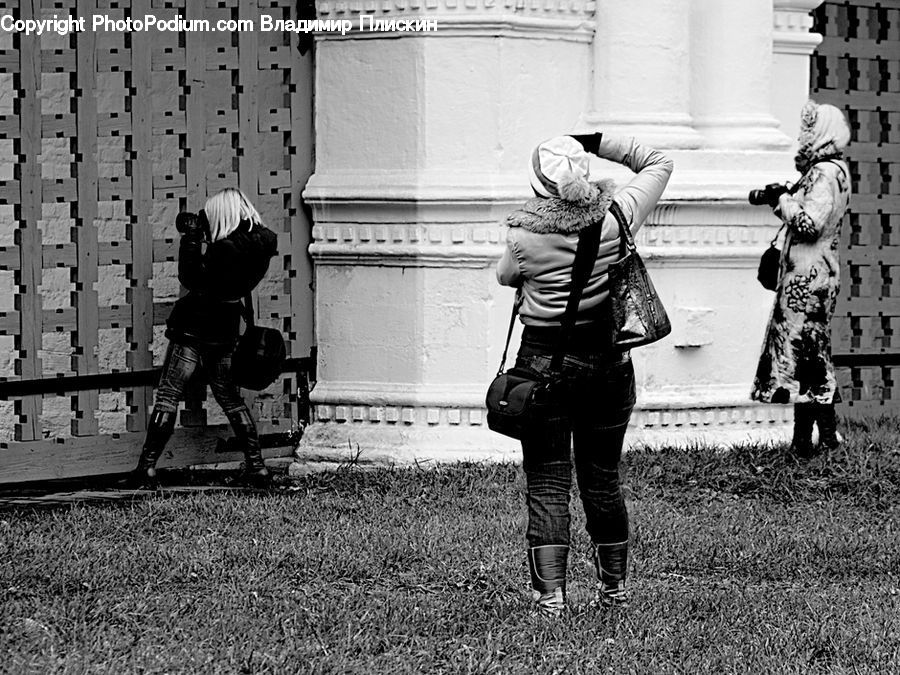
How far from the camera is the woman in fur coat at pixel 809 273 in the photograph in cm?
988

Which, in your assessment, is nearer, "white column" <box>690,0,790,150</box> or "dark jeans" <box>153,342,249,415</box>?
"dark jeans" <box>153,342,249,415</box>

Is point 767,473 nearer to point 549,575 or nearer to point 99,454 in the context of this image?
point 549,575

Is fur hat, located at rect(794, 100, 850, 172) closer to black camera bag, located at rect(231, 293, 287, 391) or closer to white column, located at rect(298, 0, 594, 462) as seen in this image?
white column, located at rect(298, 0, 594, 462)

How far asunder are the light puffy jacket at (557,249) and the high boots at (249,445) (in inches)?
153

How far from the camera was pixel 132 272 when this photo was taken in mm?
10688

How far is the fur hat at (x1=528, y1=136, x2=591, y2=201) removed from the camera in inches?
260

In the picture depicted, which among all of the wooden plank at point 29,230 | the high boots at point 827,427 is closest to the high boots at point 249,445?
the wooden plank at point 29,230

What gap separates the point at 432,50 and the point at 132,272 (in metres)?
2.35

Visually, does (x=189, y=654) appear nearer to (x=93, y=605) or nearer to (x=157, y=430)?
(x=93, y=605)

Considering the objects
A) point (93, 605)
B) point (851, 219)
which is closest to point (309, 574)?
point (93, 605)

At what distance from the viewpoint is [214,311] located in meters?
10.3

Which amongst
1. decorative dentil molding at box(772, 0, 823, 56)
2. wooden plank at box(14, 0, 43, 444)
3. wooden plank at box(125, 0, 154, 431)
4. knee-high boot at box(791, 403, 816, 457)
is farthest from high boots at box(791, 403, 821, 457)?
wooden plank at box(14, 0, 43, 444)

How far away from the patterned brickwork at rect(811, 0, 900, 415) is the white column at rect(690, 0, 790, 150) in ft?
7.10

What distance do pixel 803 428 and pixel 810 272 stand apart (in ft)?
3.24
